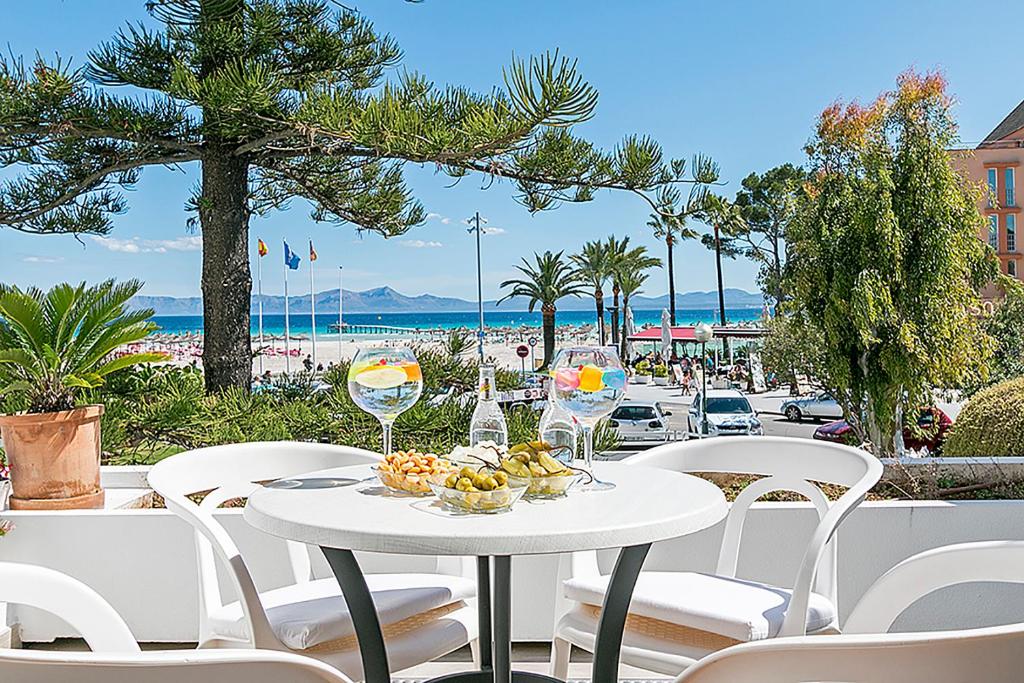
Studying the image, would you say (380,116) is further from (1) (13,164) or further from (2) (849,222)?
(2) (849,222)

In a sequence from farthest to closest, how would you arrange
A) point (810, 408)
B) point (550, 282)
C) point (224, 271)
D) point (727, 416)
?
point (810, 408) < point (550, 282) < point (727, 416) < point (224, 271)

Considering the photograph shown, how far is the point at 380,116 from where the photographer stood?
4152mm

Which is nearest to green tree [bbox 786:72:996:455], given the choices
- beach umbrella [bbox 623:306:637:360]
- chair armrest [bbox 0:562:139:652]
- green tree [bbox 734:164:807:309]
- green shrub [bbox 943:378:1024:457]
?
beach umbrella [bbox 623:306:637:360]

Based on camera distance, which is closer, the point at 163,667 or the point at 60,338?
the point at 163,667

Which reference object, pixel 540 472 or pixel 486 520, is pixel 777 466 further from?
pixel 486 520

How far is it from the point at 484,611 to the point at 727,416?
1714 cm

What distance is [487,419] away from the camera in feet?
6.19

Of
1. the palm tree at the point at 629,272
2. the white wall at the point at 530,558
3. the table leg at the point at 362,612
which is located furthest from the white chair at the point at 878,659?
the palm tree at the point at 629,272

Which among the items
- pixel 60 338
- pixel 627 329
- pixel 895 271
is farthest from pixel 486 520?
pixel 627 329

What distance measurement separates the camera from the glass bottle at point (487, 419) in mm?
1875

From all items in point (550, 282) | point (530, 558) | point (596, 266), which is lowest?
point (530, 558)

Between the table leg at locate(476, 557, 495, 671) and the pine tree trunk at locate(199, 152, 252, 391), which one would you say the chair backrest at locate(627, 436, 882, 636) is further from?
the pine tree trunk at locate(199, 152, 252, 391)

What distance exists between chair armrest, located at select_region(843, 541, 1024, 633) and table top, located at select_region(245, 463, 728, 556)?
0.89 ft

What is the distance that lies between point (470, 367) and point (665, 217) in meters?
1.15
